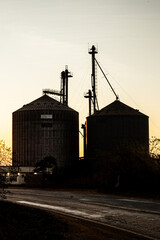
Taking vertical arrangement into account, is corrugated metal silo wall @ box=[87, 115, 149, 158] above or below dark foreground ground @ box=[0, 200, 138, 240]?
above

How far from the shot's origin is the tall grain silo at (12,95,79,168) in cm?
7712

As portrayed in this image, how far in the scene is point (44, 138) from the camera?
77312mm

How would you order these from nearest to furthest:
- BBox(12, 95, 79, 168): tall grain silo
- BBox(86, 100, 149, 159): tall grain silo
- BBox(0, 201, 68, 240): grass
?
BBox(0, 201, 68, 240): grass, BBox(86, 100, 149, 159): tall grain silo, BBox(12, 95, 79, 168): tall grain silo

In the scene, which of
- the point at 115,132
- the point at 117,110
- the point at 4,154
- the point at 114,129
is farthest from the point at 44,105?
the point at 4,154

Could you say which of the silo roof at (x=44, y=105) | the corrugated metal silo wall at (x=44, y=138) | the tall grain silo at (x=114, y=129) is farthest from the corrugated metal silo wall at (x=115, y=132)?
the silo roof at (x=44, y=105)

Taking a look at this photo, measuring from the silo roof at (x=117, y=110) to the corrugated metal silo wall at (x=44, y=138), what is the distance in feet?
30.1

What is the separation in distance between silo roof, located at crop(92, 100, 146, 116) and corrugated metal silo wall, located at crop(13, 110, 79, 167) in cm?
918

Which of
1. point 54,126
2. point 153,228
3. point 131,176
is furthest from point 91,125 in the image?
point 153,228

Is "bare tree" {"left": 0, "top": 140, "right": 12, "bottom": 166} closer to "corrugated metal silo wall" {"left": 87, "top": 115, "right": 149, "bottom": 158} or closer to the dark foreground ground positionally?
the dark foreground ground

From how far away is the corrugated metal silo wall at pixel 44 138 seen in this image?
7712 cm

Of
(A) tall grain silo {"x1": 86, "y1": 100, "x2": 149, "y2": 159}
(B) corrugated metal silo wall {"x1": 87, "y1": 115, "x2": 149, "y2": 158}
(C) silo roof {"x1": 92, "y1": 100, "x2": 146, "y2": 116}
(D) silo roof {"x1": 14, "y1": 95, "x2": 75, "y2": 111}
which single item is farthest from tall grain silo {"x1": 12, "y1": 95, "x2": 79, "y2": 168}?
(C) silo roof {"x1": 92, "y1": 100, "x2": 146, "y2": 116}

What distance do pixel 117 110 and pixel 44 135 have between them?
1620 cm

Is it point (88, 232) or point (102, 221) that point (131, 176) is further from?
point (88, 232)

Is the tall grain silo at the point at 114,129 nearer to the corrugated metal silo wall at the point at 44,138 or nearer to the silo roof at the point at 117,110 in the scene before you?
the silo roof at the point at 117,110
